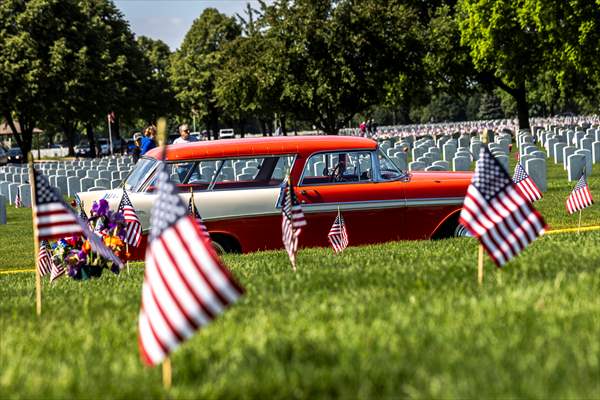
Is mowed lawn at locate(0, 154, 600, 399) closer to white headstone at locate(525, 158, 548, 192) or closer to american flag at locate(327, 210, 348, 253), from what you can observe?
american flag at locate(327, 210, 348, 253)

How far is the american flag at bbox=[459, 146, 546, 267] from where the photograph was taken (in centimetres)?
661

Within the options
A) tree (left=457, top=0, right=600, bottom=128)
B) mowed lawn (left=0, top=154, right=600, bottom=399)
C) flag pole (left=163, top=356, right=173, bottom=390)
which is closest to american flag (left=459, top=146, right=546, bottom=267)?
mowed lawn (left=0, top=154, right=600, bottom=399)

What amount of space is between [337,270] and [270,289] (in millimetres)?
1125

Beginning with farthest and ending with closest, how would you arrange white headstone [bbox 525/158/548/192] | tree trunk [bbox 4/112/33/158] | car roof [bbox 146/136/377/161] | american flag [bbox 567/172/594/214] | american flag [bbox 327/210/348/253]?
tree trunk [bbox 4/112/33/158], white headstone [bbox 525/158/548/192], american flag [bbox 567/172/594/214], car roof [bbox 146/136/377/161], american flag [bbox 327/210/348/253]

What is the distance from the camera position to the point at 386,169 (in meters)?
13.2

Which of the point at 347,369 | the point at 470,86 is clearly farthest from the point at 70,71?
the point at 347,369

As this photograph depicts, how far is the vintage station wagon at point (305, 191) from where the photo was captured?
1261 centimetres

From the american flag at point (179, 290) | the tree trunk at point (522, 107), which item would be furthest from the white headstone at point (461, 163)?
the tree trunk at point (522, 107)

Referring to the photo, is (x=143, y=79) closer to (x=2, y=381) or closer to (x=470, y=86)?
(x=470, y=86)

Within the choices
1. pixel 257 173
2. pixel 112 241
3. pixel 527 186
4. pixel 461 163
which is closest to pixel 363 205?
pixel 257 173

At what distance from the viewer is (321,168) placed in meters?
12.9

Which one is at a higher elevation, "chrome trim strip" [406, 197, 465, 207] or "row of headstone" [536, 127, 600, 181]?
"chrome trim strip" [406, 197, 465, 207]

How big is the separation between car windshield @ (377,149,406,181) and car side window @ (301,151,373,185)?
163mm

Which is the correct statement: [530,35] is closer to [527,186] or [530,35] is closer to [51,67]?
[51,67]
